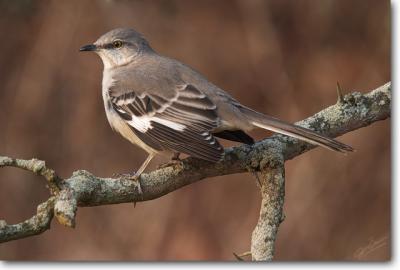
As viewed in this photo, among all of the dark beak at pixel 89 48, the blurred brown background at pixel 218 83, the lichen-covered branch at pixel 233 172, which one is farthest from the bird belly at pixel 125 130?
the blurred brown background at pixel 218 83

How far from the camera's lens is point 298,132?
2.18 metres

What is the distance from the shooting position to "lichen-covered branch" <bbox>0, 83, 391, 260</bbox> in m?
1.78

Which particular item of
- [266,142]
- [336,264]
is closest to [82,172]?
[266,142]

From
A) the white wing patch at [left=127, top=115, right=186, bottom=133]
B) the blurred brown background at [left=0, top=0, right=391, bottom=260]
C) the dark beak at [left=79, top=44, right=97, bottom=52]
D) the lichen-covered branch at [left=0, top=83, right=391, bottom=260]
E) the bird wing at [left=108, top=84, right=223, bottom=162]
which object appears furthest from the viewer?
the blurred brown background at [left=0, top=0, right=391, bottom=260]

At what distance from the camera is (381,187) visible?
283cm

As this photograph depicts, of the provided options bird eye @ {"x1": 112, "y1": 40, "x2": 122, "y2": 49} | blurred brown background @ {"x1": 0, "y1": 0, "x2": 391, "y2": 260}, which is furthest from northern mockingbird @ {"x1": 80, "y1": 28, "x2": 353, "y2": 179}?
blurred brown background @ {"x1": 0, "y1": 0, "x2": 391, "y2": 260}

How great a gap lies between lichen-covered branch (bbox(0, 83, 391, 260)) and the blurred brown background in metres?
0.48

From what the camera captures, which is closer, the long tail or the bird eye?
the long tail

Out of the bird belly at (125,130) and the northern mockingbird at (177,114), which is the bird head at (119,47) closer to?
the northern mockingbird at (177,114)

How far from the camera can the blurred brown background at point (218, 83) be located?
2996 mm

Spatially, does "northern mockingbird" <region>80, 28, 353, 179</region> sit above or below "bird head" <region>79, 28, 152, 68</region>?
below

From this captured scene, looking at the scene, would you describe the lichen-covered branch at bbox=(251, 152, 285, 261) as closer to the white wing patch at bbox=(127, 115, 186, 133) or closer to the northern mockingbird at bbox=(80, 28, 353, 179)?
the northern mockingbird at bbox=(80, 28, 353, 179)

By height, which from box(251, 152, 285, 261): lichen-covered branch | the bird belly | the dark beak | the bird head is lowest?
box(251, 152, 285, 261): lichen-covered branch

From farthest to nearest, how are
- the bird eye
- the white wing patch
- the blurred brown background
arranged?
the blurred brown background, the bird eye, the white wing patch
